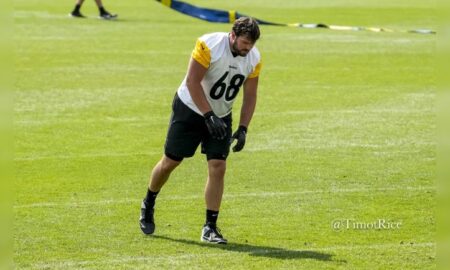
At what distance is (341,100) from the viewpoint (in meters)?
17.4

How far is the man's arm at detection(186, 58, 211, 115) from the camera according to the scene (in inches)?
355

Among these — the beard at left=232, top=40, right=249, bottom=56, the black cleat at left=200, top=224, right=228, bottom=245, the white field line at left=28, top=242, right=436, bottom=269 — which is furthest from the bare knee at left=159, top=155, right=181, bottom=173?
the beard at left=232, top=40, right=249, bottom=56

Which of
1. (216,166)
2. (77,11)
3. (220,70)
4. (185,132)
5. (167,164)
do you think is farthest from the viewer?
(77,11)

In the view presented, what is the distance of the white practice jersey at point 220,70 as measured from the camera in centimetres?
901

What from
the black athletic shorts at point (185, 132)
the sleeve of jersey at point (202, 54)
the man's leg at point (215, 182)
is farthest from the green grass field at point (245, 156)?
the sleeve of jersey at point (202, 54)

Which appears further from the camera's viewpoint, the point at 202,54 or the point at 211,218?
the point at 211,218

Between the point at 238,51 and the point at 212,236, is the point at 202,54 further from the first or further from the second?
the point at 212,236

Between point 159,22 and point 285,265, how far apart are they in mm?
19991

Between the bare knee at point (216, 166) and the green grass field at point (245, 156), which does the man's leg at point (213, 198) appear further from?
the green grass field at point (245, 156)

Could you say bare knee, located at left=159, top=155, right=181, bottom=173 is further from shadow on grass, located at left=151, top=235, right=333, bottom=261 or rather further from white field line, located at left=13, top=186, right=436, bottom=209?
white field line, located at left=13, top=186, right=436, bottom=209

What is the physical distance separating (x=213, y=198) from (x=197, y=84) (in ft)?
3.46

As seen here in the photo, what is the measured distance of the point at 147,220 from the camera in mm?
9695

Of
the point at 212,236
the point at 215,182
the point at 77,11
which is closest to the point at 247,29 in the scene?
the point at 215,182

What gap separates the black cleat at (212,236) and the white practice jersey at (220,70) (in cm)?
100
